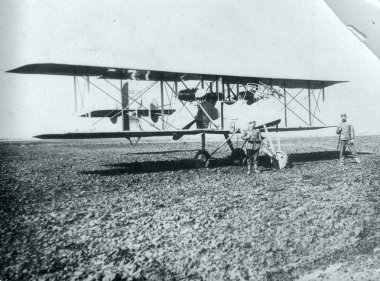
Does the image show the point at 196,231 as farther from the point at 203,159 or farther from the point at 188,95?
the point at 188,95

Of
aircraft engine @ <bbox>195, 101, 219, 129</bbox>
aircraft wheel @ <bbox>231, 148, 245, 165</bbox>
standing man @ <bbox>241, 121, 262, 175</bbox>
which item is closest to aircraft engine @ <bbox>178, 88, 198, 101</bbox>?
aircraft engine @ <bbox>195, 101, 219, 129</bbox>

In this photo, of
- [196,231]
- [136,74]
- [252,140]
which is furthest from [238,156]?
[196,231]

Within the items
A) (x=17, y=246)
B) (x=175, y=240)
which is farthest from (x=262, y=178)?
(x=17, y=246)

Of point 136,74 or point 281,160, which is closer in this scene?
point 281,160

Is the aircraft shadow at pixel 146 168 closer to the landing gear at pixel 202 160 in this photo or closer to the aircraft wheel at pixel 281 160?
the landing gear at pixel 202 160

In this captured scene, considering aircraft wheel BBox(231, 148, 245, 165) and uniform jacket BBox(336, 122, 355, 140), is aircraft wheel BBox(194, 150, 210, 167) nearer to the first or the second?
aircraft wheel BBox(231, 148, 245, 165)
